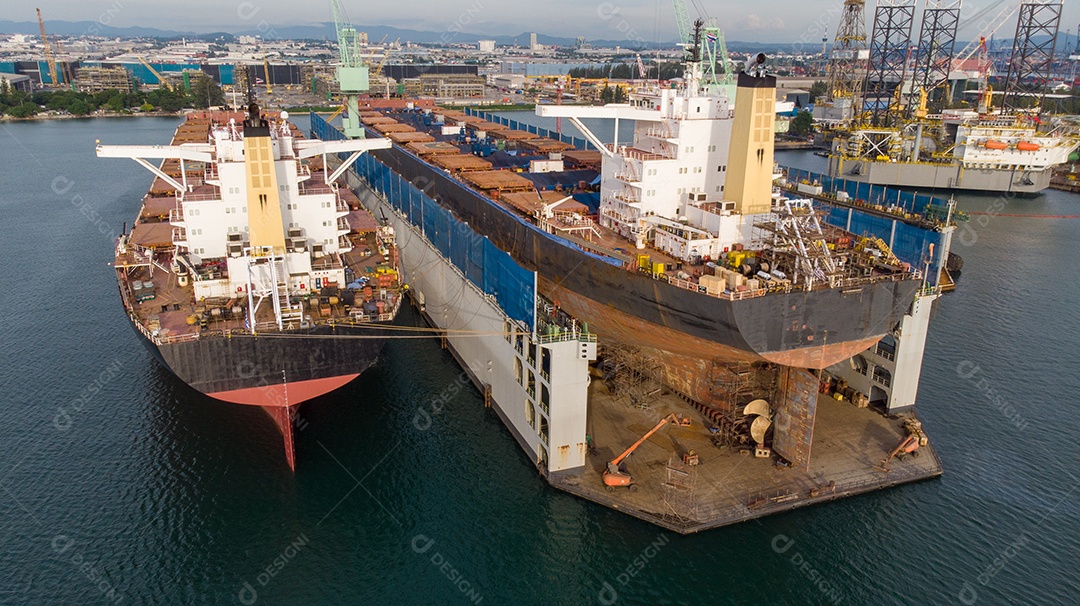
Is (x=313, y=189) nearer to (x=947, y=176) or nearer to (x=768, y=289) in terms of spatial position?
(x=768, y=289)

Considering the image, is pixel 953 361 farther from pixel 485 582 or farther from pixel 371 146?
pixel 371 146

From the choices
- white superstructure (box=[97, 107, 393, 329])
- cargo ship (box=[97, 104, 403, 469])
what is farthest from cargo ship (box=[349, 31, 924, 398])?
white superstructure (box=[97, 107, 393, 329])

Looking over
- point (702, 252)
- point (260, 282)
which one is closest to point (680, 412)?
point (702, 252)

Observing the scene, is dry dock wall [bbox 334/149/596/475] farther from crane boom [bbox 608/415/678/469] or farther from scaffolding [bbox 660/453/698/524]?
scaffolding [bbox 660/453/698/524]

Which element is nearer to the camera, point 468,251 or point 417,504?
point 417,504

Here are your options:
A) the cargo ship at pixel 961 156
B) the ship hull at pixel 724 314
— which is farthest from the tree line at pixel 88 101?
the ship hull at pixel 724 314

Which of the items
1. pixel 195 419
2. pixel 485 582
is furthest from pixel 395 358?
pixel 485 582
